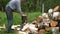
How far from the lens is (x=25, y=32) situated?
862 cm

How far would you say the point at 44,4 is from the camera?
626 inches

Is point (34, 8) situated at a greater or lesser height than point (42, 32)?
greater

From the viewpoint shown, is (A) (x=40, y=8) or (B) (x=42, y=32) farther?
(A) (x=40, y=8)

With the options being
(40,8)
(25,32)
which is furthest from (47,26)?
(40,8)

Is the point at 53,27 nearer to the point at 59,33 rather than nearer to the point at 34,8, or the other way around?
the point at 59,33

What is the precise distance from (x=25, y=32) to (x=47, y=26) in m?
0.98

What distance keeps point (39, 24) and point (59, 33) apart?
116cm

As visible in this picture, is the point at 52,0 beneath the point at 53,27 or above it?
above

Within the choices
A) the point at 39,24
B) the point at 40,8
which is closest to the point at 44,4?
the point at 40,8

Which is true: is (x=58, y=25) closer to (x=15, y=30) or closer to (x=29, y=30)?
(x=29, y=30)

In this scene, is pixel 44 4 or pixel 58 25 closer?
pixel 58 25

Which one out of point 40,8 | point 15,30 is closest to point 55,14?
point 15,30

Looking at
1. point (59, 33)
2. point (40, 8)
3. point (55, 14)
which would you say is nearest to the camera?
point (59, 33)

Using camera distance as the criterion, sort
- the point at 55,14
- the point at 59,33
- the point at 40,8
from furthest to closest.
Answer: the point at 40,8 < the point at 55,14 < the point at 59,33
